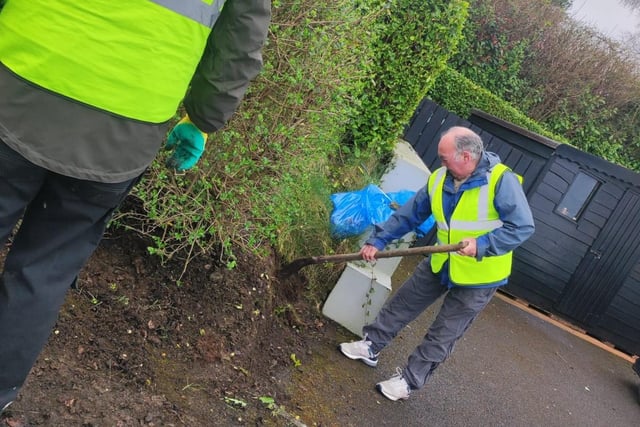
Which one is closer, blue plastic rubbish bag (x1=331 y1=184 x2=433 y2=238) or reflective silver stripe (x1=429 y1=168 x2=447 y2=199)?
reflective silver stripe (x1=429 y1=168 x2=447 y2=199)

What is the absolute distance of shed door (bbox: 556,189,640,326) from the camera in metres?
8.38

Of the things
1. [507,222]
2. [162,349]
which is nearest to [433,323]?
[507,222]

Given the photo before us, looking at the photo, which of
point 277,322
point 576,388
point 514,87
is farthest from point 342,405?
point 514,87

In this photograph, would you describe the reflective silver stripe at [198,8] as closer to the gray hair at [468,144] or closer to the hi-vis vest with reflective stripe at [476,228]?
the gray hair at [468,144]

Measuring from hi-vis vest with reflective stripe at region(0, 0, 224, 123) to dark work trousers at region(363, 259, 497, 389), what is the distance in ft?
9.39

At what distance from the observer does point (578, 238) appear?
28.2 ft

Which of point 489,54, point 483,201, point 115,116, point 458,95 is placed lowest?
point 115,116

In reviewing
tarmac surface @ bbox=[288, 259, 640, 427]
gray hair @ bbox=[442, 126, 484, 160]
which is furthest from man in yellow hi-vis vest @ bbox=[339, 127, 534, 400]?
tarmac surface @ bbox=[288, 259, 640, 427]

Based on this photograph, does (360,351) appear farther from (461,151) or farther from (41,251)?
(41,251)

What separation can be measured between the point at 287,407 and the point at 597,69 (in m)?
13.8

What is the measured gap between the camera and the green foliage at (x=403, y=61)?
21.1 feet

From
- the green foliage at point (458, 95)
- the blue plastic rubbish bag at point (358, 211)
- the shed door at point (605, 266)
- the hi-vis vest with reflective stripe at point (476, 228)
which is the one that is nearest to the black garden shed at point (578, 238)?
the shed door at point (605, 266)

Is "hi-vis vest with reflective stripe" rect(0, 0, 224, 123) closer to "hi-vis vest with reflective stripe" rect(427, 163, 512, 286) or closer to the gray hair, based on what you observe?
the gray hair

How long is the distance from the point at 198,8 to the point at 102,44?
302mm
